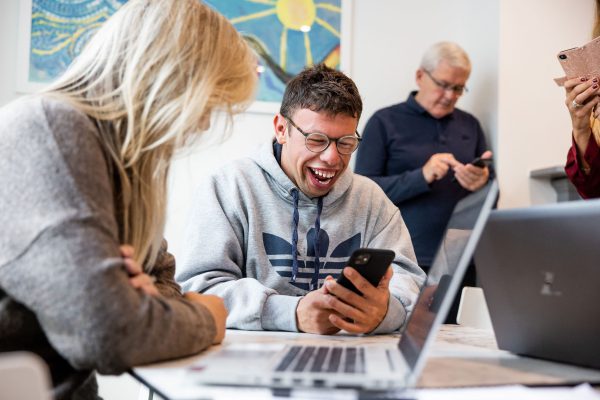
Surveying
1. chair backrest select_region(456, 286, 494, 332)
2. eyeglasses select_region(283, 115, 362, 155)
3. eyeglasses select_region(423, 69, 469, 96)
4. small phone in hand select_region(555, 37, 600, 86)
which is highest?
eyeglasses select_region(423, 69, 469, 96)

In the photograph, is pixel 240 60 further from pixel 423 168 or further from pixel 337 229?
pixel 423 168

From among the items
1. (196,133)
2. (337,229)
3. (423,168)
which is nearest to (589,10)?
(423,168)

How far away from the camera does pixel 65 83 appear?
1046 mm

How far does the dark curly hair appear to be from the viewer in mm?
1673

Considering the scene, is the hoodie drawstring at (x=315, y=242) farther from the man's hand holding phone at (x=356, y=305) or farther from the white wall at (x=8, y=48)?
the white wall at (x=8, y=48)

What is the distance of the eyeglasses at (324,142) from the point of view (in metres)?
1.66

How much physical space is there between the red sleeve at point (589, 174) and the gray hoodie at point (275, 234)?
47 centimetres

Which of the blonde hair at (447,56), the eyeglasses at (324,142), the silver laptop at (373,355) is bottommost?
the silver laptop at (373,355)

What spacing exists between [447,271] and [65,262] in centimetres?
51

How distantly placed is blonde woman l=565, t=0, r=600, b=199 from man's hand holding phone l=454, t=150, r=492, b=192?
97 centimetres

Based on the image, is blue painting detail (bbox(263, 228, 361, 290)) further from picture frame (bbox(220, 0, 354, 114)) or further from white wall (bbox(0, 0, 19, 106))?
white wall (bbox(0, 0, 19, 106))

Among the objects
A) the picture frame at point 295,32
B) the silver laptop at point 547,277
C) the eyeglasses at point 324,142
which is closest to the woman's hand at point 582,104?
the eyeglasses at point 324,142

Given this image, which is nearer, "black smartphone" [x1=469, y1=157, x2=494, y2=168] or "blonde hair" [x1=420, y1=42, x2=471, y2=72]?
"black smartphone" [x1=469, y1=157, x2=494, y2=168]

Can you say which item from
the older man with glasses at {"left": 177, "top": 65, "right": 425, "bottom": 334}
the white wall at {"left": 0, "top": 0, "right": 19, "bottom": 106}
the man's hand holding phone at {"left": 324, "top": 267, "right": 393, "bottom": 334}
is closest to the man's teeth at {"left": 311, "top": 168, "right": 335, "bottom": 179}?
the older man with glasses at {"left": 177, "top": 65, "right": 425, "bottom": 334}
